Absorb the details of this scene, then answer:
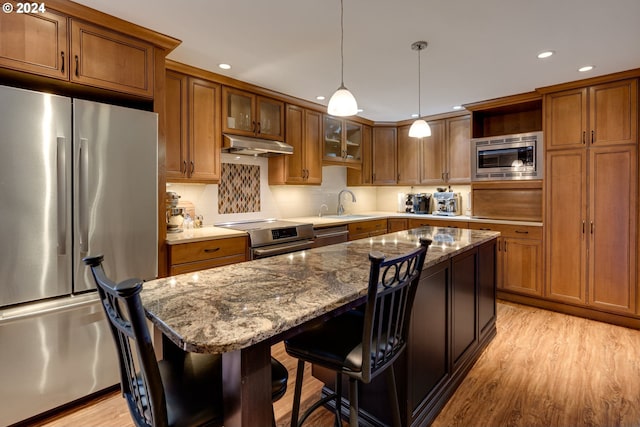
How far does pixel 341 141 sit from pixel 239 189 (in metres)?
1.64

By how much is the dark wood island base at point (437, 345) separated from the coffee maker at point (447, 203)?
223 centimetres

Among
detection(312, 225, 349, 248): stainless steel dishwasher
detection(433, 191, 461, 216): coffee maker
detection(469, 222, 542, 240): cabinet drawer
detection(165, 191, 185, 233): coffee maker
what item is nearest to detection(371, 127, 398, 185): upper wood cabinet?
detection(433, 191, 461, 216): coffee maker

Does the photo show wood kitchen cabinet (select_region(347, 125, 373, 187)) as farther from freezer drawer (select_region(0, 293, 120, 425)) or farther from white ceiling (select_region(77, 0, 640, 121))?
freezer drawer (select_region(0, 293, 120, 425))

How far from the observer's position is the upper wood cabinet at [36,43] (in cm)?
178

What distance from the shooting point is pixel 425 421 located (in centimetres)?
177

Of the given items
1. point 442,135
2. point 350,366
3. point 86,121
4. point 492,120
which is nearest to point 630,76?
point 492,120

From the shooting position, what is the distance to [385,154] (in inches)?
201

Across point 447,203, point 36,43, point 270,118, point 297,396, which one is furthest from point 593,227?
point 36,43

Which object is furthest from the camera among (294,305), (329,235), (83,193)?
(329,235)

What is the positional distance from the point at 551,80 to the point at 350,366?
3.59 m

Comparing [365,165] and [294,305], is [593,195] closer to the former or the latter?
[365,165]

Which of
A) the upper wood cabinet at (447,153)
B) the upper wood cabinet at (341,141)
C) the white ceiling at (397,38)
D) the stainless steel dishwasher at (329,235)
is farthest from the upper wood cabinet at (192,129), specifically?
the upper wood cabinet at (447,153)

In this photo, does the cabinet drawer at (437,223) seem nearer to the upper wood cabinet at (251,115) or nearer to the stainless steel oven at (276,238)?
the stainless steel oven at (276,238)

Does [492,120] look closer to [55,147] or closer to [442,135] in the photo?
[442,135]
